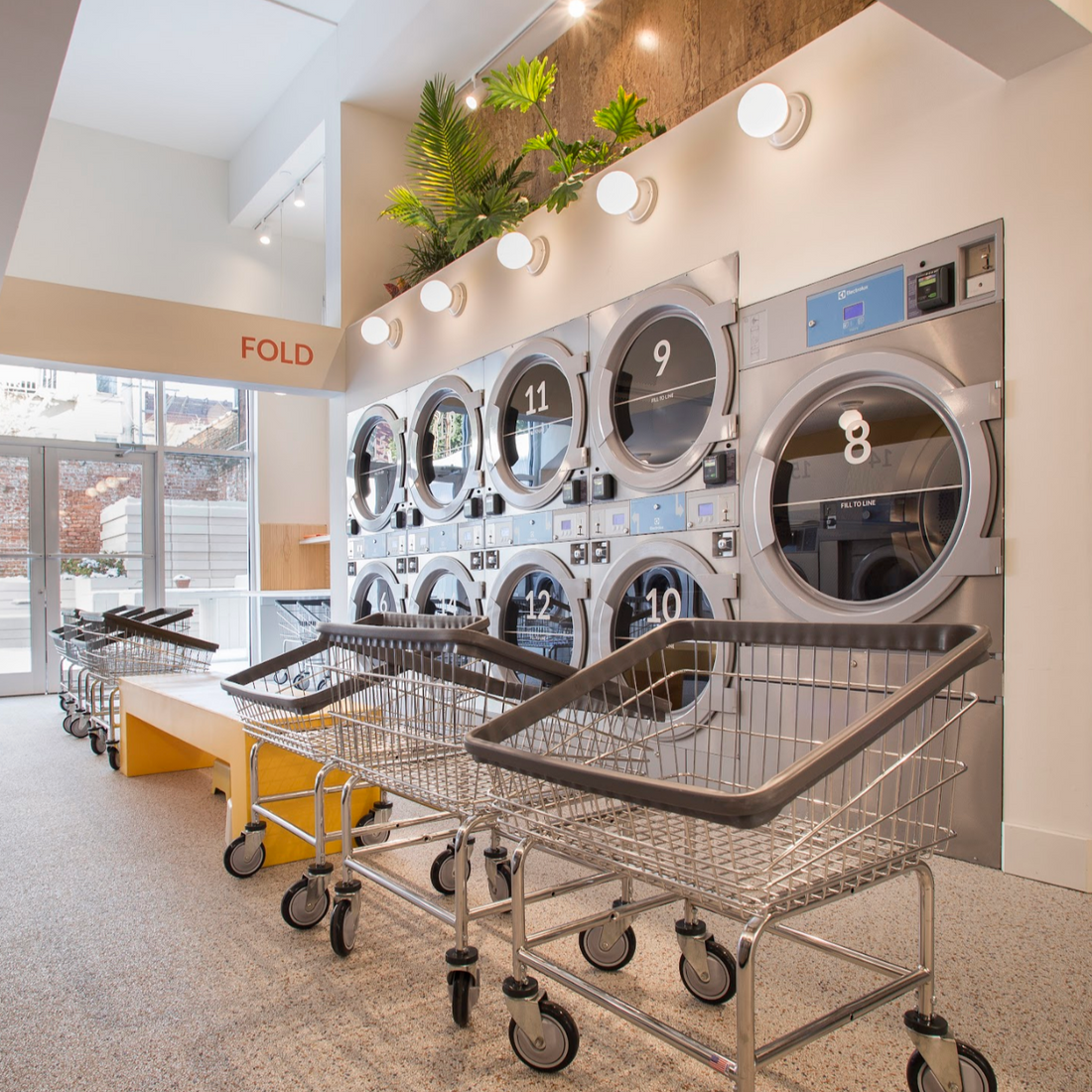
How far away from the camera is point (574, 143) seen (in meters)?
4.67

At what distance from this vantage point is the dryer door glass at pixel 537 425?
460 cm

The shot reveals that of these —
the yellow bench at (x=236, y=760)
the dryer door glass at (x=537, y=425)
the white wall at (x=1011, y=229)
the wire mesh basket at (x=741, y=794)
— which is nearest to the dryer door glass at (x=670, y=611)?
the dryer door glass at (x=537, y=425)

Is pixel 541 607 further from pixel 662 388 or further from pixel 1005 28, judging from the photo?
pixel 1005 28

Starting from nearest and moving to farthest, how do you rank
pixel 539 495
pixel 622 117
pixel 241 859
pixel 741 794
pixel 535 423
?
pixel 741 794 → pixel 241 859 → pixel 622 117 → pixel 539 495 → pixel 535 423

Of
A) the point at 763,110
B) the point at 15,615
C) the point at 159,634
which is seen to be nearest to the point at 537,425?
the point at 763,110

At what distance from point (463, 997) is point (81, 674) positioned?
507cm

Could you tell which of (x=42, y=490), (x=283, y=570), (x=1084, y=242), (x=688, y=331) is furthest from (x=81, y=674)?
(x=1084, y=242)

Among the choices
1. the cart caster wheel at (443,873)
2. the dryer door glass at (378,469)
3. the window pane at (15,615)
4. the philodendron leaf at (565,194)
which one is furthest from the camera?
the window pane at (15,615)

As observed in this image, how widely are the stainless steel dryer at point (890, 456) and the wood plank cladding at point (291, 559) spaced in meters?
7.20

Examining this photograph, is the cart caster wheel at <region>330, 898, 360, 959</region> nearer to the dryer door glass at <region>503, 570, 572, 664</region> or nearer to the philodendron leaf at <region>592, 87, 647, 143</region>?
the dryer door glass at <region>503, 570, 572, 664</region>

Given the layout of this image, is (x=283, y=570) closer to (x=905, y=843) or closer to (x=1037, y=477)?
(x=1037, y=477)

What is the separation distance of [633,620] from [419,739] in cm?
219

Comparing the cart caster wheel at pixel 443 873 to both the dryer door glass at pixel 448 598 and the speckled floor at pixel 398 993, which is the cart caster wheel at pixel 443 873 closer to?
the speckled floor at pixel 398 993

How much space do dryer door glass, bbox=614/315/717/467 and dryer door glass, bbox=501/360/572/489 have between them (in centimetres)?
46
